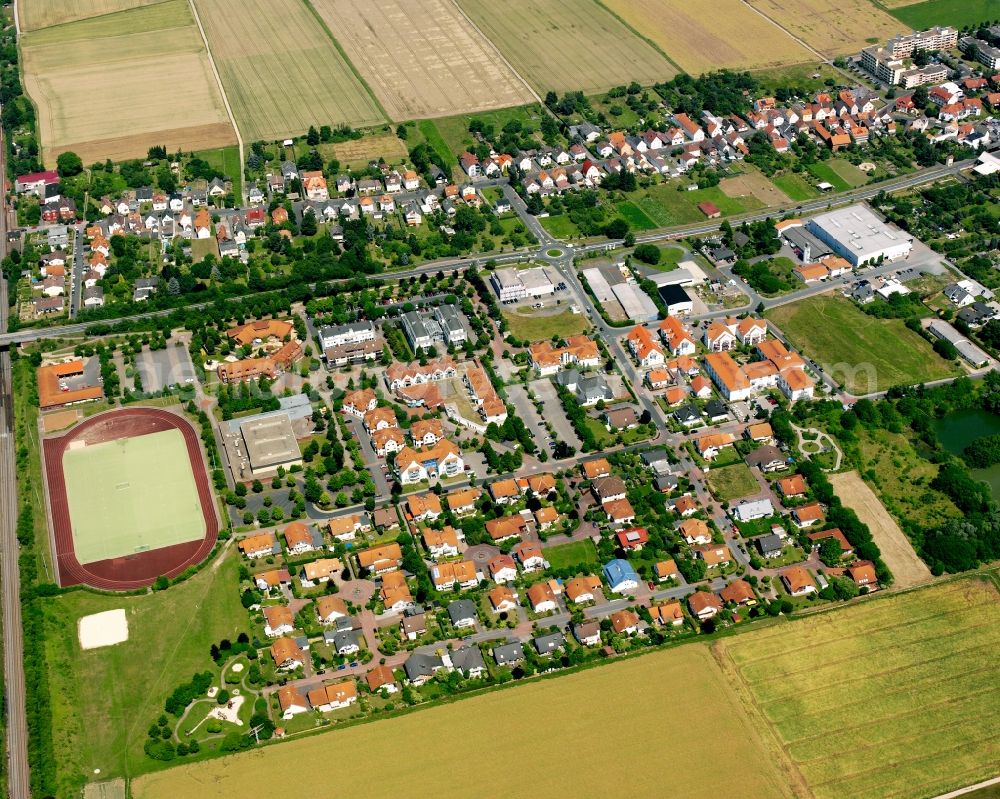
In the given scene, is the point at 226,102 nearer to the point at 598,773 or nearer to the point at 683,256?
the point at 683,256

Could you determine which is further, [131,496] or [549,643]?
[131,496]

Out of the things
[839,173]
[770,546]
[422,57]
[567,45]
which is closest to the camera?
[770,546]

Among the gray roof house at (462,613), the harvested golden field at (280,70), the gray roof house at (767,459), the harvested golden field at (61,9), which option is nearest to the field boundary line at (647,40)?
the harvested golden field at (280,70)

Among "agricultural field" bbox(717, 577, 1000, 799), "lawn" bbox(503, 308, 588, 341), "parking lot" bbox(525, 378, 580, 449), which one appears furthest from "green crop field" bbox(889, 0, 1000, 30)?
"agricultural field" bbox(717, 577, 1000, 799)

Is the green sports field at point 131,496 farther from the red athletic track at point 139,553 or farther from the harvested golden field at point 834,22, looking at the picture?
the harvested golden field at point 834,22

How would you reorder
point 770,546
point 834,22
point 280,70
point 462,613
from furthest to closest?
point 834,22 → point 280,70 → point 770,546 → point 462,613

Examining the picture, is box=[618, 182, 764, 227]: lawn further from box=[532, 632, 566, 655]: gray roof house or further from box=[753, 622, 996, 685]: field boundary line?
box=[532, 632, 566, 655]: gray roof house

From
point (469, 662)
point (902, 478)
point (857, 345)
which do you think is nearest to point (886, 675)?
point (902, 478)

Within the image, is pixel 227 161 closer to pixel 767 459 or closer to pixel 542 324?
pixel 542 324

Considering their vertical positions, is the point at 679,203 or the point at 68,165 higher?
the point at 68,165
